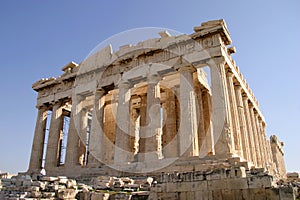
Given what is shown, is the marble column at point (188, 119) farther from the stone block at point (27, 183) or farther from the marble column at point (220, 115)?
the stone block at point (27, 183)

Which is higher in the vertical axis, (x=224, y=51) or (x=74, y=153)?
(x=224, y=51)

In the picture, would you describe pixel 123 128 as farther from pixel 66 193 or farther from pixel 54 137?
pixel 66 193

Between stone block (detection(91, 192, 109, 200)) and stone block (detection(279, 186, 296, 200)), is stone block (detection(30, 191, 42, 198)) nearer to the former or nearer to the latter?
stone block (detection(91, 192, 109, 200))

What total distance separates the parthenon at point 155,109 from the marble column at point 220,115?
6 centimetres

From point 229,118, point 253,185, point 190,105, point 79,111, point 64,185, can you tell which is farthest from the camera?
point 79,111

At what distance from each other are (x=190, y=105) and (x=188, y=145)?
2811mm

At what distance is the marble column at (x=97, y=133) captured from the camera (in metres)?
21.6

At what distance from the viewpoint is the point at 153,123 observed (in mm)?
19641

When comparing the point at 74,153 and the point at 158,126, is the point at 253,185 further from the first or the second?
the point at 74,153

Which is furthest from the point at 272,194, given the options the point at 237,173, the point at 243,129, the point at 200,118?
the point at 200,118

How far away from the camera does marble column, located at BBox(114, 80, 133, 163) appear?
20.2 meters

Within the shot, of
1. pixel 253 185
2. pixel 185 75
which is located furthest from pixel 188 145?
pixel 253 185

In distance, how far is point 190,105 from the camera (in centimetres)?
1858

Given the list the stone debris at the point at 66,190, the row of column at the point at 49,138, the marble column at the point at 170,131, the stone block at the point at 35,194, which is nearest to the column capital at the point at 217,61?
the marble column at the point at 170,131
